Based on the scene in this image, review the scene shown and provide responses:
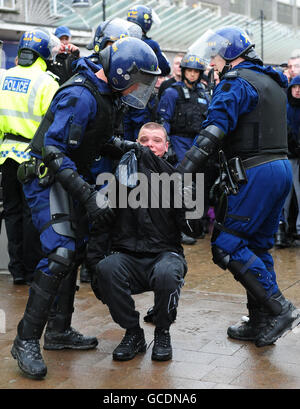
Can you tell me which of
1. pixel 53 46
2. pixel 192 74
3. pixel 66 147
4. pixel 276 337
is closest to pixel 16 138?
pixel 53 46

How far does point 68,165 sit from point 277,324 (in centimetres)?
169

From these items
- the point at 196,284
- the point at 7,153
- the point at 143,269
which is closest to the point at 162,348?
the point at 143,269

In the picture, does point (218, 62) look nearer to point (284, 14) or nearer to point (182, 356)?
point (182, 356)

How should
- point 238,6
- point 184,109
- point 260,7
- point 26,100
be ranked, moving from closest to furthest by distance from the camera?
point 26,100, point 184,109, point 238,6, point 260,7

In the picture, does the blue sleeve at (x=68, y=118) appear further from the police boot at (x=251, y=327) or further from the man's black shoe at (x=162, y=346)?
the police boot at (x=251, y=327)

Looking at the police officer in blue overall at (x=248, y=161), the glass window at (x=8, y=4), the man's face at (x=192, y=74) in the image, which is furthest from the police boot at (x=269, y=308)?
the glass window at (x=8, y=4)

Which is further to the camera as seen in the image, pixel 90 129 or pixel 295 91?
pixel 295 91

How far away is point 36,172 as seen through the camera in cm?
426

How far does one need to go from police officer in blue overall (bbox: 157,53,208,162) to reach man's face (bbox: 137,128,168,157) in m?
3.50

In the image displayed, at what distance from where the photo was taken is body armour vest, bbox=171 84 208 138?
27.1ft

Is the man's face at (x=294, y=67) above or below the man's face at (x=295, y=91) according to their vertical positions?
above

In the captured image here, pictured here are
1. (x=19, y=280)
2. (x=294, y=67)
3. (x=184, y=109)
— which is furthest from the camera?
(x=294, y=67)

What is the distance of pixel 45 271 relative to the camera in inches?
162

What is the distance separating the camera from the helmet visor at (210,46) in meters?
4.68
